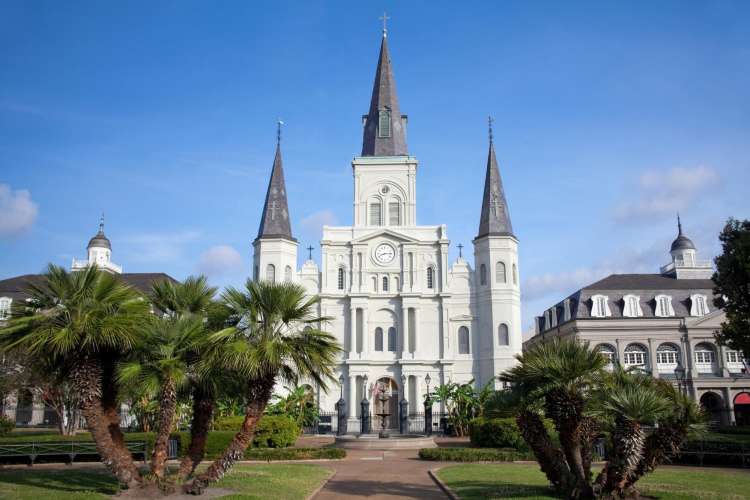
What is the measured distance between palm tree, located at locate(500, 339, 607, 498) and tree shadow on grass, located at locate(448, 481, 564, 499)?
0.76 metres

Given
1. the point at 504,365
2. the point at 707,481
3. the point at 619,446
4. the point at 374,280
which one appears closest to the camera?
the point at 619,446

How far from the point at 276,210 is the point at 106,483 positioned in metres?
36.8

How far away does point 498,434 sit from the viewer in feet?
93.8

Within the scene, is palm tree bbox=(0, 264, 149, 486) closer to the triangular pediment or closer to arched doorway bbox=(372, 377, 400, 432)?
arched doorway bbox=(372, 377, 400, 432)

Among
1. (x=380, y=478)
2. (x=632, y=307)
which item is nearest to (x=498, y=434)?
(x=380, y=478)

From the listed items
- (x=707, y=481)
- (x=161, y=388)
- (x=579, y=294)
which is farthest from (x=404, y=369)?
(x=161, y=388)

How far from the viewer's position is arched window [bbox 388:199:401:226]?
53844mm

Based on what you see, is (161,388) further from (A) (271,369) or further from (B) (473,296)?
(B) (473,296)

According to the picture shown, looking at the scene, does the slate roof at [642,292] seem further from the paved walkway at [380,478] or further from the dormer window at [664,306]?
the paved walkway at [380,478]

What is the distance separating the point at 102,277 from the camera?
15.0m

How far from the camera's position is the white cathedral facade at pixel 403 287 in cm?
4938

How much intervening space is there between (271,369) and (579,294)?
44587 mm

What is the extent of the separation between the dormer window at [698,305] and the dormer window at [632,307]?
4.19 metres

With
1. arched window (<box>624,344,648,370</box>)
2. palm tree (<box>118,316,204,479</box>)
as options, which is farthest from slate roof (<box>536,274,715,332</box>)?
palm tree (<box>118,316,204,479</box>)
